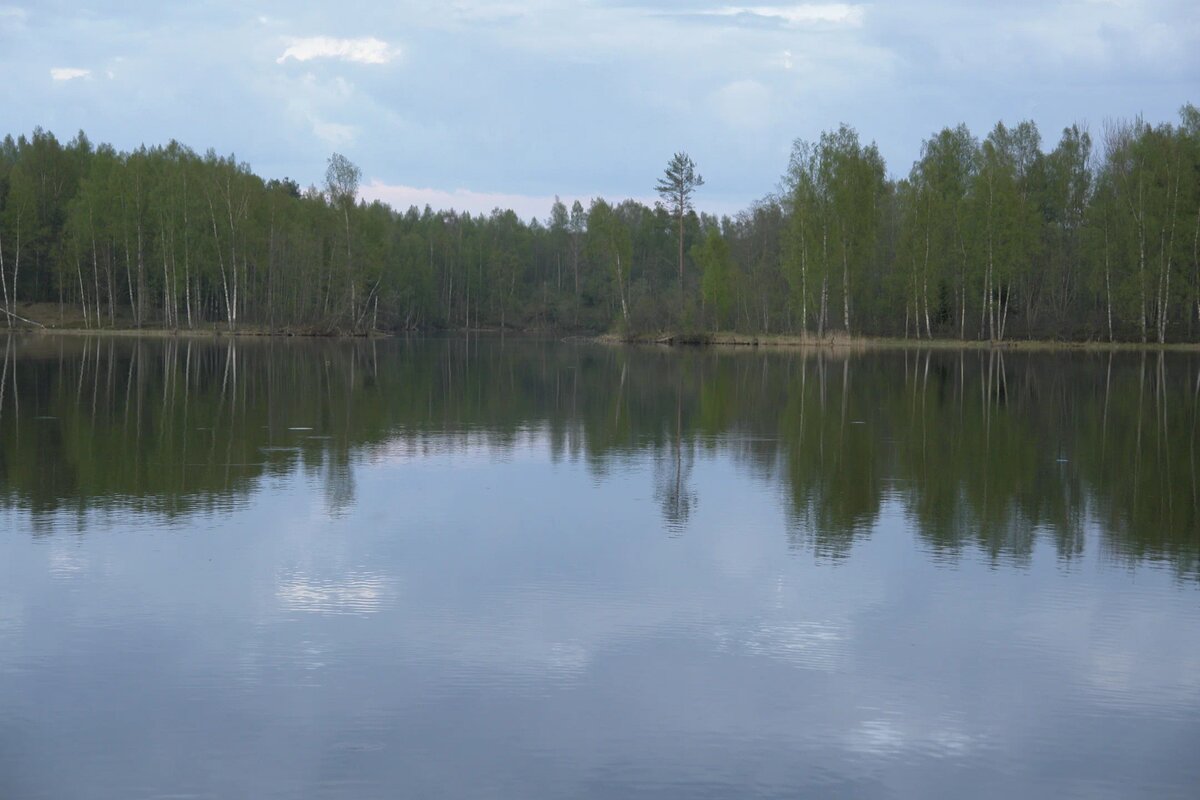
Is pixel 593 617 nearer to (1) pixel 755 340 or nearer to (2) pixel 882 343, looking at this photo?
(2) pixel 882 343

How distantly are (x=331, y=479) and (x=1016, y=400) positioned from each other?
Result: 21.1 metres

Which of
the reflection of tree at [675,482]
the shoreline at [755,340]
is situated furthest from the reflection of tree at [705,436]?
the shoreline at [755,340]

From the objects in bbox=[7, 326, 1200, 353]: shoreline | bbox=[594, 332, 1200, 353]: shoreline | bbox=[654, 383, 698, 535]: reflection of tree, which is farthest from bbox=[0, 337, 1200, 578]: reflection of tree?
bbox=[7, 326, 1200, 353]: shoreline

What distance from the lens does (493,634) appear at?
888cm

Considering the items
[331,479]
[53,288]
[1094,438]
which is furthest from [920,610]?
[53,288]

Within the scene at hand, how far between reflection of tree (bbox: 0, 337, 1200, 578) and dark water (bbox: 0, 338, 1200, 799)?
0.46ft

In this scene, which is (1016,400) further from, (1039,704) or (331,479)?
(1039,704)

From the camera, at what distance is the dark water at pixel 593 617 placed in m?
6.57

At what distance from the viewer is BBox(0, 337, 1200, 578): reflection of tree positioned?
46.5 feet

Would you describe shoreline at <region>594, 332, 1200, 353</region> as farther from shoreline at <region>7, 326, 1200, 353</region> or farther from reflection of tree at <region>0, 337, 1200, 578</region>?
reflection of tree at <region>0, 337, 1200, 578</region>

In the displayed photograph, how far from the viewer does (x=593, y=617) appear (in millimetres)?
9414

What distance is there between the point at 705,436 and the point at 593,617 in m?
13.5

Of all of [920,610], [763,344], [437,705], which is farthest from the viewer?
[763,344]

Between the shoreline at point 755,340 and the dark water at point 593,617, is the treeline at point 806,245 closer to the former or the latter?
the shoreline at point 755,340
